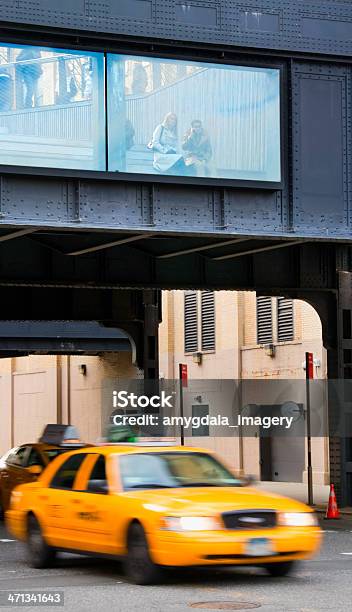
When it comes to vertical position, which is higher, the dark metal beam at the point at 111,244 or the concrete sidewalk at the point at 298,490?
the dark metal beam at the point at 111,244

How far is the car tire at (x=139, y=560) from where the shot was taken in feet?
39.9

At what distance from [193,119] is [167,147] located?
813 millimetres

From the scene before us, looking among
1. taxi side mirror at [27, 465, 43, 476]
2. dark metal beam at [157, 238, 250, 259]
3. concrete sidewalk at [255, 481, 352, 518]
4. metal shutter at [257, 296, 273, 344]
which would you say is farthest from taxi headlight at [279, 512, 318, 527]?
metal shutter at [257, 296, 273, 344]

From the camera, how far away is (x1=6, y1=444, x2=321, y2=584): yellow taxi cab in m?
11.9

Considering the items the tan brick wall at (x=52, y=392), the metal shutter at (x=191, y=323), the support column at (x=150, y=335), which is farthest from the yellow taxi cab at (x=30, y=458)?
the tan brick wall at (x=52, y=392)

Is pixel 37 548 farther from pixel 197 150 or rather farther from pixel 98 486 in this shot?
pixel 197 150

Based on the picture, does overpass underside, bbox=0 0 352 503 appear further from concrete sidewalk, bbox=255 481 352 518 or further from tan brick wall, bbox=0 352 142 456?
tan brick wall, bbox=0 352 142 456

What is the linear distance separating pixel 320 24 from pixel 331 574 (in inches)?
547

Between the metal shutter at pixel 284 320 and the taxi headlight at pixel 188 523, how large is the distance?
27.3 metres

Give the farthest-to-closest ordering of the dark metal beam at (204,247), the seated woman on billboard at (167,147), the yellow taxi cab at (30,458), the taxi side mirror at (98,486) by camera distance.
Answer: the dark metal beam at (204,247) < the seated woman on billboard at (167,147) < the yellow taxi cab at (30,458) < the taxi side mirror at (98,486)

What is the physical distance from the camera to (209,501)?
12.3m

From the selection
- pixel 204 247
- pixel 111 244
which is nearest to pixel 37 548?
pixel 111 244

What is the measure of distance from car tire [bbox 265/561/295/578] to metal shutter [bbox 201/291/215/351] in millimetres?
31031

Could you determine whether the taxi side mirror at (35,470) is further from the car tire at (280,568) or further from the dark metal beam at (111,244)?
the car tire at (280,568)
